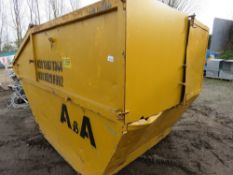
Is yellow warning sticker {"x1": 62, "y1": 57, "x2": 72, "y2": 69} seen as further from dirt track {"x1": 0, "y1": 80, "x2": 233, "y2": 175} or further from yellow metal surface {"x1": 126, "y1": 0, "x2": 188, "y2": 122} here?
dirt track {"x1": 0, "y1": 80, "x2": 233, "y2": 175}

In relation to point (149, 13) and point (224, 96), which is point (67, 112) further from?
point (224, 96)

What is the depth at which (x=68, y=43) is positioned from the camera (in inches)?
69.0

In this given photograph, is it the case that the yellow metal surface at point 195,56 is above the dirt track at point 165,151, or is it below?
above

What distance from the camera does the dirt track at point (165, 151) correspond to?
8.15ft

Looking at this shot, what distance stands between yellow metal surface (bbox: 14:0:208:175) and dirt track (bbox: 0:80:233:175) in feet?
2.18

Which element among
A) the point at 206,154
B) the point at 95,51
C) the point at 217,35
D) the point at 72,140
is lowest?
the point at 206,154

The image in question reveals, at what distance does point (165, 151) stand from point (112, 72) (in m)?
2.12

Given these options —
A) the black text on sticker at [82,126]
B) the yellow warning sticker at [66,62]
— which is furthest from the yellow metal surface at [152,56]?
the yellow warning sticker at [66,62]

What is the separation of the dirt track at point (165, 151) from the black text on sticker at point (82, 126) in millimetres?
806

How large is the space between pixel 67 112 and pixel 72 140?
36 cm

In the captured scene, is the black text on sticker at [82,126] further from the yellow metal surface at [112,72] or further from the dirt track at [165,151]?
the dirt track at [165,151]

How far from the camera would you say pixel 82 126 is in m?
1.81

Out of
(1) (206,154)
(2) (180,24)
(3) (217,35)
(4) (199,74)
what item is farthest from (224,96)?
(3) (217,35)

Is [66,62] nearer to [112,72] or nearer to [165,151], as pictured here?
[112,72]
